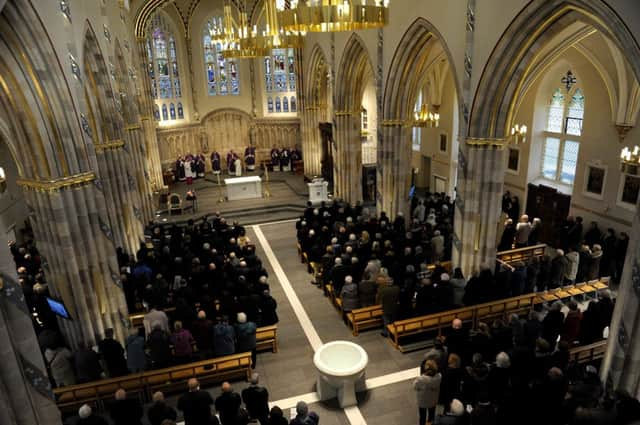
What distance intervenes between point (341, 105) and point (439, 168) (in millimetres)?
6691

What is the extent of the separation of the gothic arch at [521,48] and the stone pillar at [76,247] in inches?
372

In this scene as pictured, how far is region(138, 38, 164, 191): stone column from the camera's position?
77.4ft

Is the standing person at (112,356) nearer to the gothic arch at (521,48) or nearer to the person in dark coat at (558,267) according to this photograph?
the gothic arch at (521,48)

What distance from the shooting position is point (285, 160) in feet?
94.1

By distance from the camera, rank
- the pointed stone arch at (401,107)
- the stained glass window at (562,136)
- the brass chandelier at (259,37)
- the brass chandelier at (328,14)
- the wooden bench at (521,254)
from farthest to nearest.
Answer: the stained glass window at (562,136) → the pointed stone arch at (401,107) → the wooden bench at (521,254) → the brass chandelier at (259,37) → the brass chandelier at (328,14)

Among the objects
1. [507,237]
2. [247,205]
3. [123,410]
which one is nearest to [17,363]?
[123,410]

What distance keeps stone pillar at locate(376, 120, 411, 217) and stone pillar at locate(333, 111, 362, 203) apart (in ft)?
11.6

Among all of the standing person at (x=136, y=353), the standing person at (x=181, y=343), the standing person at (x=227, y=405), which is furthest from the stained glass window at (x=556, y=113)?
Result: the standing person at (x=136, y=353)

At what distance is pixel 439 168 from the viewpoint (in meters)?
23.4

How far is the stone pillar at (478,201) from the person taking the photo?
38.8ft

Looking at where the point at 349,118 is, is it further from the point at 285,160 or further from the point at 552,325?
the point at 552,325

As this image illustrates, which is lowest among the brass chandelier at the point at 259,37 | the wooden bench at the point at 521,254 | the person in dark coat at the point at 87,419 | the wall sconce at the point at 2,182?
the wooden bench at the point at 521,254

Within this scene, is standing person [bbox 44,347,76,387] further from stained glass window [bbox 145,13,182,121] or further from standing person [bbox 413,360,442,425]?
stained glass window [bbox 145,13,182,121]

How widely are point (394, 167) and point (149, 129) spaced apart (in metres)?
14.1
